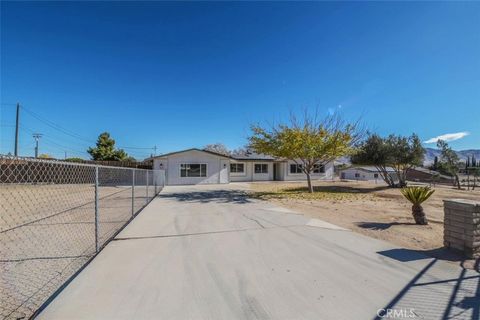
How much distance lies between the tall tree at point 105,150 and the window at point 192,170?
16722 millimetres

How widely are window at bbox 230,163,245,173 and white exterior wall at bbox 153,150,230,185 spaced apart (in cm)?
265

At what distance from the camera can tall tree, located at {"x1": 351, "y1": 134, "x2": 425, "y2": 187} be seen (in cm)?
1912

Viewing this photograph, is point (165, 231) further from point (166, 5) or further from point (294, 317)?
point (166, 5)

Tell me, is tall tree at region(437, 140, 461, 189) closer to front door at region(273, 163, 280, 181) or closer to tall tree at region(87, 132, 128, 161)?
front door at region(273, 163, 280, 181)

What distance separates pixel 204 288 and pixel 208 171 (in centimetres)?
2158

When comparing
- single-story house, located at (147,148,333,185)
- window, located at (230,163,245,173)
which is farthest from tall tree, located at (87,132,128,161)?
window, located at (230,163,245,173)

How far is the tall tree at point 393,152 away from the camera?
19.1 metres

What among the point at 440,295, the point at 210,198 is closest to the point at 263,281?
the point at 440,295

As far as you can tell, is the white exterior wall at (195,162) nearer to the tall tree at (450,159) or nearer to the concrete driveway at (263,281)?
the concrete driveway at (263,281)

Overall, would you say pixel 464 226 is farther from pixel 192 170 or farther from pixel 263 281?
pixel 192 170

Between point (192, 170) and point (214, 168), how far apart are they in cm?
225

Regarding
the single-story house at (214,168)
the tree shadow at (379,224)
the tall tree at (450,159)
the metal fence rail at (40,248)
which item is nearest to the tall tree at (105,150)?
the single-story house at (214,168)

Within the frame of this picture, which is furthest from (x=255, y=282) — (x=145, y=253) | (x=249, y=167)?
(x=249, y=167)

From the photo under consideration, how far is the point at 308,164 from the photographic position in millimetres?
16594
